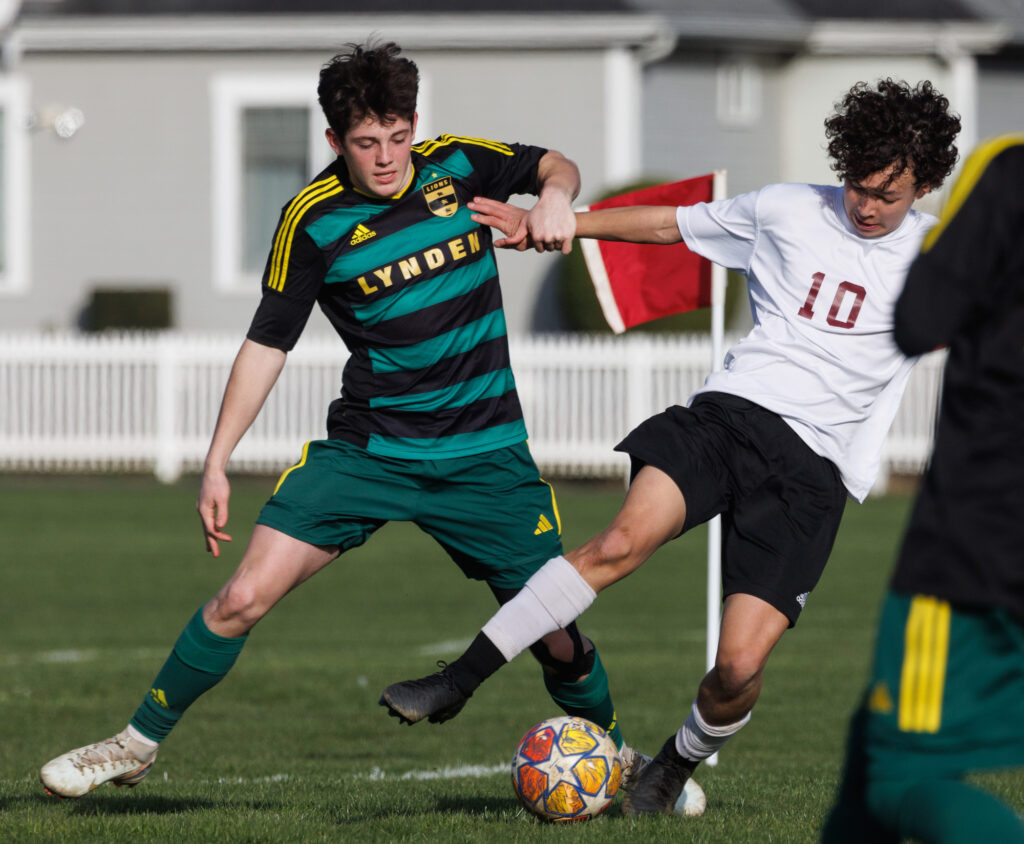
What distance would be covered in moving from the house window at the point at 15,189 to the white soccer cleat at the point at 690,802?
65.5 ft

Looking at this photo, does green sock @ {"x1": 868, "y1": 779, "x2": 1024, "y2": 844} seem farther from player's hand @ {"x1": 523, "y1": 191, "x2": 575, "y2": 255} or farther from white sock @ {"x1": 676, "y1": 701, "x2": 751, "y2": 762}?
player's hand @ {"x1": 523, "y1": 191, "x2": 575, "y2": 255}

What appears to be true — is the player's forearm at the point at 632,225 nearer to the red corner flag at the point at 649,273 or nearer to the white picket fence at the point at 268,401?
the red corner flag at the point at 649,273

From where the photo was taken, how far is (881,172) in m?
5.20

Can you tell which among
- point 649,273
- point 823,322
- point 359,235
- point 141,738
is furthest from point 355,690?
point 823,322

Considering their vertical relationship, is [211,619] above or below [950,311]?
below

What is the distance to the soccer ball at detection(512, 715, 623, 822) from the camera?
5.56 m

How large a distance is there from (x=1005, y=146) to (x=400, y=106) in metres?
2.57

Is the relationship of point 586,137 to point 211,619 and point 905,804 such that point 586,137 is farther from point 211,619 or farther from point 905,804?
point 905,804

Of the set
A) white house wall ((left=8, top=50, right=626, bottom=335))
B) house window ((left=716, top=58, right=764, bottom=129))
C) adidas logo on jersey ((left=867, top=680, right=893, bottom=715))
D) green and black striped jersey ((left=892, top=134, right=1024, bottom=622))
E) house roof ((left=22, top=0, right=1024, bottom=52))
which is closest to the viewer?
green and black striped jersey ((left=892, top=134, right=1024, bottom=622))

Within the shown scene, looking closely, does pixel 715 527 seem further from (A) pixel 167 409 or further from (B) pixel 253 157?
(B) pixel 253 157

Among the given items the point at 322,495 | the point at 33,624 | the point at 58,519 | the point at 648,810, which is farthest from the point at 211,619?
the point at 58,519

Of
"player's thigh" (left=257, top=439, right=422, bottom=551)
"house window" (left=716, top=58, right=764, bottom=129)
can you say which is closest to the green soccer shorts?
"player's thigh" (left=257, top=439, right=422, bottom=551)

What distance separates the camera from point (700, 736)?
5.65 m

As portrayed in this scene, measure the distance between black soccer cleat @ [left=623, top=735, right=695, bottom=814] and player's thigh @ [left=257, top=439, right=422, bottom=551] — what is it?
1184 mm
